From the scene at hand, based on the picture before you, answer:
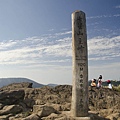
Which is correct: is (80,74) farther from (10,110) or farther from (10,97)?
(10,97)

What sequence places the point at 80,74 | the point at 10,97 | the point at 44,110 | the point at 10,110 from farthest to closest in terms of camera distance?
the point at 10,97 → the point at 10,110 → the point at 44,110 → the point at 80,74

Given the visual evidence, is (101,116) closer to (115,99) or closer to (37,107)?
(115,99)

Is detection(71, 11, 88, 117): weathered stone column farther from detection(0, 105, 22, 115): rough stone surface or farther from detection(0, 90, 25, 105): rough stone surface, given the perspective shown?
detection(0, 90, 25, 105): rough stone surface

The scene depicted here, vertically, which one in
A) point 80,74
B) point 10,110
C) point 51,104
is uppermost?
point 80,74

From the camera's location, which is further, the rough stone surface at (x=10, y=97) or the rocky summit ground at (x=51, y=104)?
the rough stone surface at (x=10, y=97)

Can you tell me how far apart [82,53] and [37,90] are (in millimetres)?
6212

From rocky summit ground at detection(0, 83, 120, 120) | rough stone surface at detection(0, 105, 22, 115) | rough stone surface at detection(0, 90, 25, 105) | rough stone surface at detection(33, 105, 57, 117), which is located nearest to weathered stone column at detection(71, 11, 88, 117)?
rocky summit ground at detection(0, 83, 120, 120)

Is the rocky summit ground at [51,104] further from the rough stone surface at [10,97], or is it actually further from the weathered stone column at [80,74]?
the weathered stone column at [80,74]

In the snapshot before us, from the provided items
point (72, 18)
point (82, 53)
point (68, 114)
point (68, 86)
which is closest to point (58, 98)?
point (68, 86)

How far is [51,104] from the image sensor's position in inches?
560

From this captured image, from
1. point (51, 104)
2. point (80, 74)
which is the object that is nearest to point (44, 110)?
point (51, 104)

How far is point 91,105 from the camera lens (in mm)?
14469

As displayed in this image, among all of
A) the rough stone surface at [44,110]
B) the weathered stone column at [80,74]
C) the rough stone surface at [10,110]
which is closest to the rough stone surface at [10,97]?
the rough stone surface at [10,110]

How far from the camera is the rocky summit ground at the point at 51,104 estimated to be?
12250mm
